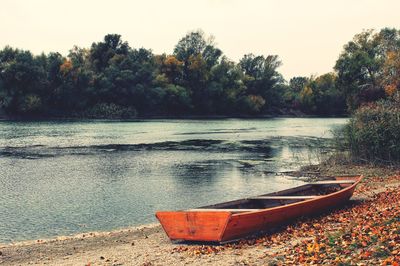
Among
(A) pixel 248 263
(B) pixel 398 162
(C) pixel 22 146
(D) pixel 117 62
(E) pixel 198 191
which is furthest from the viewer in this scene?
(D) pixel 117 62

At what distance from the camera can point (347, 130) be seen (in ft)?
100.0

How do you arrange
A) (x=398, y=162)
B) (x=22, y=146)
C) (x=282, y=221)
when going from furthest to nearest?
(x=22, y=146) → (x=398, y=162) → (x=282, y=221)

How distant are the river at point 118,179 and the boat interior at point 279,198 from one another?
4617mm

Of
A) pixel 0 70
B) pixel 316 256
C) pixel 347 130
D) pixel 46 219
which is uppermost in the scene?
pixel 0 70

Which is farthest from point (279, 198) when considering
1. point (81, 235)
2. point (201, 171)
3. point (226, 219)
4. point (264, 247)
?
point (201, 171)

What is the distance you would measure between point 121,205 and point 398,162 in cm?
1729

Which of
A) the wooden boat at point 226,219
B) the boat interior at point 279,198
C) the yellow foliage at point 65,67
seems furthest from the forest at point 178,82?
the wooden boat at point 226,219

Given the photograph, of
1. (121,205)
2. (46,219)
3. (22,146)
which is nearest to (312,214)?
(121,205)

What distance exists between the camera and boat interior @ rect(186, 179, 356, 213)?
15.0 m

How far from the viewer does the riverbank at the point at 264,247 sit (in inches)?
410

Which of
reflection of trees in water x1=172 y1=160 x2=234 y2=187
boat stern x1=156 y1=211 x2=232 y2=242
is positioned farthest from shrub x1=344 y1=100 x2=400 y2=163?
boat stern x1=156 y1=211 x2=232 y2=242

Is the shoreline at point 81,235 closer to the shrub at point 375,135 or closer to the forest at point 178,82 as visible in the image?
the shrub at point 375,135

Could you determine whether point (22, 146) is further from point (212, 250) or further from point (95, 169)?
point (212, 250)

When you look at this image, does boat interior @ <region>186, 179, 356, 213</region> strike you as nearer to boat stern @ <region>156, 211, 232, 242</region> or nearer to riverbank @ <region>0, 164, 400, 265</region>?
boat stern @ <region>156, 211, 232, 242</region>
